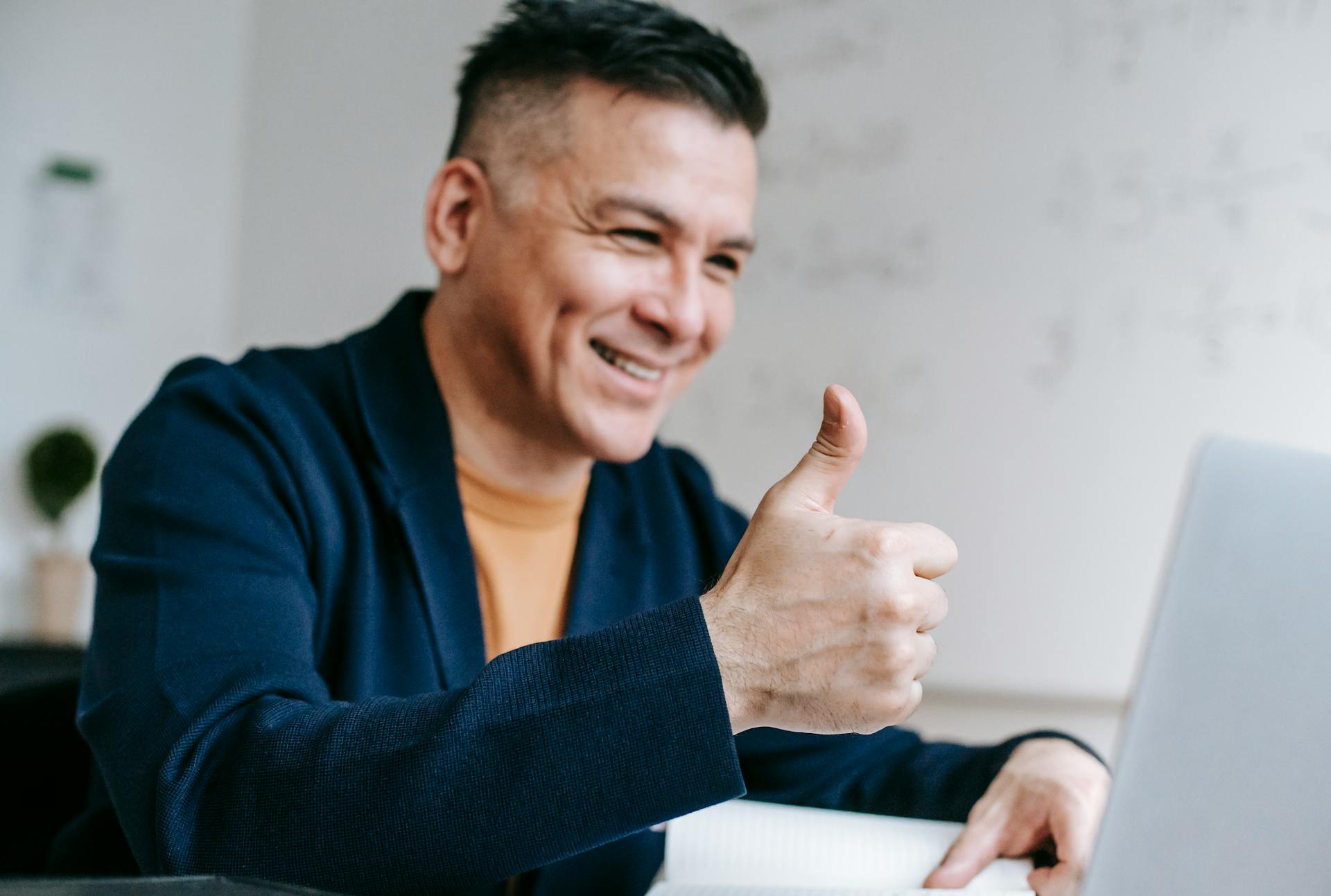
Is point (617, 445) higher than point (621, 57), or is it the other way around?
point (621, 57)

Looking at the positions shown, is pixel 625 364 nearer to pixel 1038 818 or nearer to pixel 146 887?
pixel 1038 818

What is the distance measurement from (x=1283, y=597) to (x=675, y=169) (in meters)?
0.80

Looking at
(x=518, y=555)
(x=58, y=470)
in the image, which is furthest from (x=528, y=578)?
(x=58, y=470)

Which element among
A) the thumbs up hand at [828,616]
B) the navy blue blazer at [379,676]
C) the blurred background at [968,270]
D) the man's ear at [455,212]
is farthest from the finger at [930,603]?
the blurred background at [968,270]

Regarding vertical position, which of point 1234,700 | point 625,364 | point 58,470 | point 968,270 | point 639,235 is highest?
point 968,270

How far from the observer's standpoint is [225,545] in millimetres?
820

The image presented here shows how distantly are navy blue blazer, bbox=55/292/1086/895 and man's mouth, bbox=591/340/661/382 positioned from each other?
144 millimetres

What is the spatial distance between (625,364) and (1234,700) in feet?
2.72

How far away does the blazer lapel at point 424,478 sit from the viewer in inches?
38.8

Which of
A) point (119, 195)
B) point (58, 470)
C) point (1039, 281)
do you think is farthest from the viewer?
point (119, 195)

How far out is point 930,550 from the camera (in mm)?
644

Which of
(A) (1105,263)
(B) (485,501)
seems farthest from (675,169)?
(A) (1105,263)

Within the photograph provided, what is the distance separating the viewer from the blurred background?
1.65m

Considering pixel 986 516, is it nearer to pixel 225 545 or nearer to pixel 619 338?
pixel 619 338
